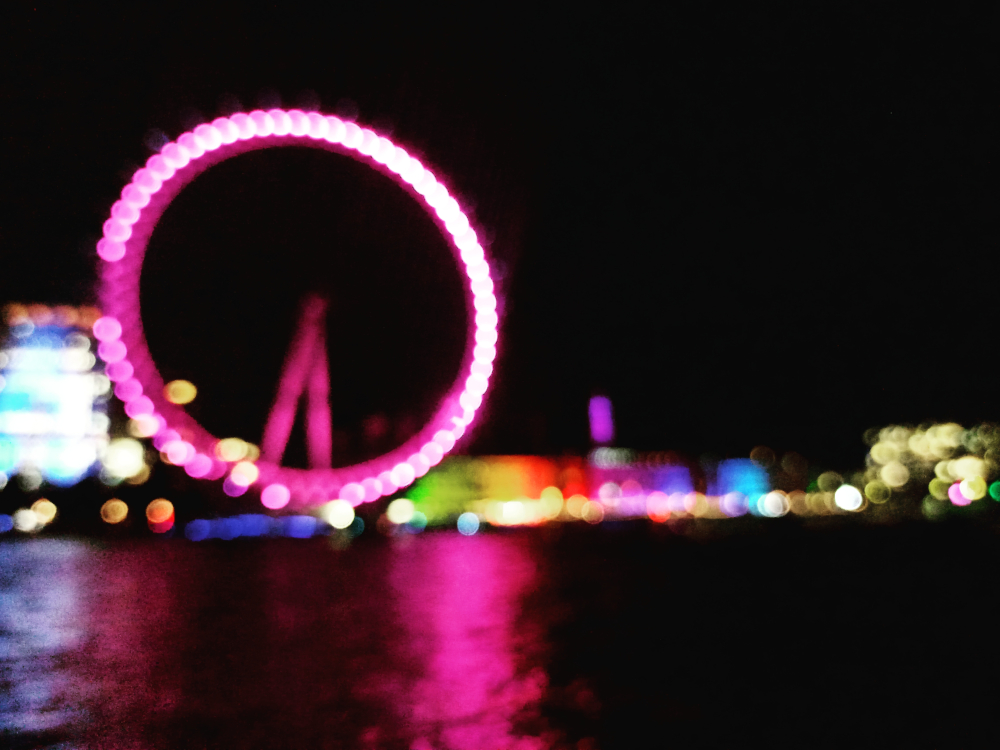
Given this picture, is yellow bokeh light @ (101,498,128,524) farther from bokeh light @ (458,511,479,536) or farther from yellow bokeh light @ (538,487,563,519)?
yellow bokeh light @ (538,487,563,519)

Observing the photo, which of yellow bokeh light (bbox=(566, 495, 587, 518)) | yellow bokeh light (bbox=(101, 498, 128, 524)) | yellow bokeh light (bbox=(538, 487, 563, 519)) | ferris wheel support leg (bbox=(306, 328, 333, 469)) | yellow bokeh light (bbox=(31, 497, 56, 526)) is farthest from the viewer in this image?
yellow bokeh light (bbox=(566, 495, 587, 518))

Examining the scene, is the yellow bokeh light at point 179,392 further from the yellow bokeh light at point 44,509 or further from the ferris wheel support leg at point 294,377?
the yellow bokeh light at point 44,509

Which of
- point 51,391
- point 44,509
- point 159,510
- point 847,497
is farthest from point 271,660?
point 51,391

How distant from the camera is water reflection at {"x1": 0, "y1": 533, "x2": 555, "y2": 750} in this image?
1901mm

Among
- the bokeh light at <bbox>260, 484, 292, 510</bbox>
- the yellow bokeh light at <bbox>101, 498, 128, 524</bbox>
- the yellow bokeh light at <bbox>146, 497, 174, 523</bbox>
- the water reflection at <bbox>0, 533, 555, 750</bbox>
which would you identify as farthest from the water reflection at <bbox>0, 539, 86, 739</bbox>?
the yellow bokeh light at <bbox>101, 498, 128, 524</bbox>

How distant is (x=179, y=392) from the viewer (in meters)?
7.98

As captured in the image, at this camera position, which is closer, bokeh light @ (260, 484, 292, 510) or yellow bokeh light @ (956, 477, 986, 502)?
bokeh light @ (260, 484, 292, 510)

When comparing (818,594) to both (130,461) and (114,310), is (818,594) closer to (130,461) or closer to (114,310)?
(114,310)

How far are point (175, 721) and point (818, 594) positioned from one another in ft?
9.59

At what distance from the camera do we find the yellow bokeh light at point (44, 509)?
13.0 meters

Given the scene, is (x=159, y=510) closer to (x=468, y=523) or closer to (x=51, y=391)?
(x=468, y=523)

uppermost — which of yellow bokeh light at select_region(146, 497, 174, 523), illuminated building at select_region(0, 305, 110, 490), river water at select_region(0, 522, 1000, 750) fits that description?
illuminated building at select_region(0, 305, 110, 490)

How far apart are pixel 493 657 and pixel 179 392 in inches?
240

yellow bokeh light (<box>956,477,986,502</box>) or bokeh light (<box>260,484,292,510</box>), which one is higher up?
yellow bokeh light (<box>956,477,986,502</box>)
